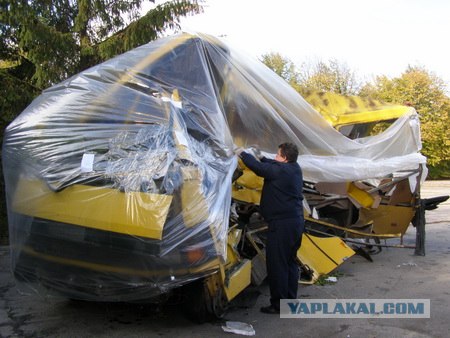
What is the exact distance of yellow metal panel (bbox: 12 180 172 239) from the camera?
343 centimetres

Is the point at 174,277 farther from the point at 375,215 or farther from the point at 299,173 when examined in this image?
the point at 375,215

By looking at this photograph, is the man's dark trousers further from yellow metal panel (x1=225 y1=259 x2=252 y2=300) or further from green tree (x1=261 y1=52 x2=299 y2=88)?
green tree (x1=261 y1=52 x2=299 y2=88)

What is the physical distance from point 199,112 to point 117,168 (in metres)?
0.90

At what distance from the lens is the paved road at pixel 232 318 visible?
4.07 meters

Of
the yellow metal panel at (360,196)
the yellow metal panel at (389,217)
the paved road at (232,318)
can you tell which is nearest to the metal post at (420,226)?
the yellow metal panel at (389,217)

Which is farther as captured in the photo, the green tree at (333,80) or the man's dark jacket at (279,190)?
the green tree at (333,80)

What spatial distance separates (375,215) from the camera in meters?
7.37

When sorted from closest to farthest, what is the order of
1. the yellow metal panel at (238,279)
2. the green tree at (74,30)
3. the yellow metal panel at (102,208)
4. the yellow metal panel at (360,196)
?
1. the yellow metal panel at (102,208)
2. the yellow metal panel at (238,279)
3. the yellow metal panel at (360,196)
4. the green tree at (74,30)

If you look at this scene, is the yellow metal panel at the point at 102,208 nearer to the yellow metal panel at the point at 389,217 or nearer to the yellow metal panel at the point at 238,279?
the yellow metal panel at the point at 238,279

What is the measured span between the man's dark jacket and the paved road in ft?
3.15

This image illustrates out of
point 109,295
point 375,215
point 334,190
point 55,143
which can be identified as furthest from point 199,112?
point 375,215

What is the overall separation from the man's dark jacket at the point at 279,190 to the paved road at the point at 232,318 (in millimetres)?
960

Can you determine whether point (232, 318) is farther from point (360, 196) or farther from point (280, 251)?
point (360, 196)

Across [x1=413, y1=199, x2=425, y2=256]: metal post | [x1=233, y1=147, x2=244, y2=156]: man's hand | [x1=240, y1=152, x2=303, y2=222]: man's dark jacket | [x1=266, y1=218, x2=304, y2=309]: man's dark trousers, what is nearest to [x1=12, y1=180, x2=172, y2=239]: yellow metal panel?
[x1=233, y1=147, x2=244, y2=156]: man's hand
